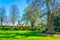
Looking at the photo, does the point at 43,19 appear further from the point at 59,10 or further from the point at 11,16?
the point at 11,16

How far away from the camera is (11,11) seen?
64312mm

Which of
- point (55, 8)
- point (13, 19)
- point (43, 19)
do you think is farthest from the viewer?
point (13, 19)

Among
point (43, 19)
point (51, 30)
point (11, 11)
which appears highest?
point (11, 11)

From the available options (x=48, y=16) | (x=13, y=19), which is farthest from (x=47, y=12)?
(x=13, y=19)

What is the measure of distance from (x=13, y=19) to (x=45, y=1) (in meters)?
39.5

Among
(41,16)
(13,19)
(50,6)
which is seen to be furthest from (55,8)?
(13,19)

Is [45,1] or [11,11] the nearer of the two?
[45,1]

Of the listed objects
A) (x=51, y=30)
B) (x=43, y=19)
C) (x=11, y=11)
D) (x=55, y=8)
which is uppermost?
(x=11, y=11)

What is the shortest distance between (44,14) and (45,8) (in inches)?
42.8

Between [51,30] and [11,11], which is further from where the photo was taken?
[11,11]

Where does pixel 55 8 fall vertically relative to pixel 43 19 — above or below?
above

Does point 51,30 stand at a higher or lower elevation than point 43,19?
lower

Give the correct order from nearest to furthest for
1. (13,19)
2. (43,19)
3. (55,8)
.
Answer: (55,8), (43,19), (13,19)

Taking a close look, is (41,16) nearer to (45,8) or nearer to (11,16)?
(45,8)
